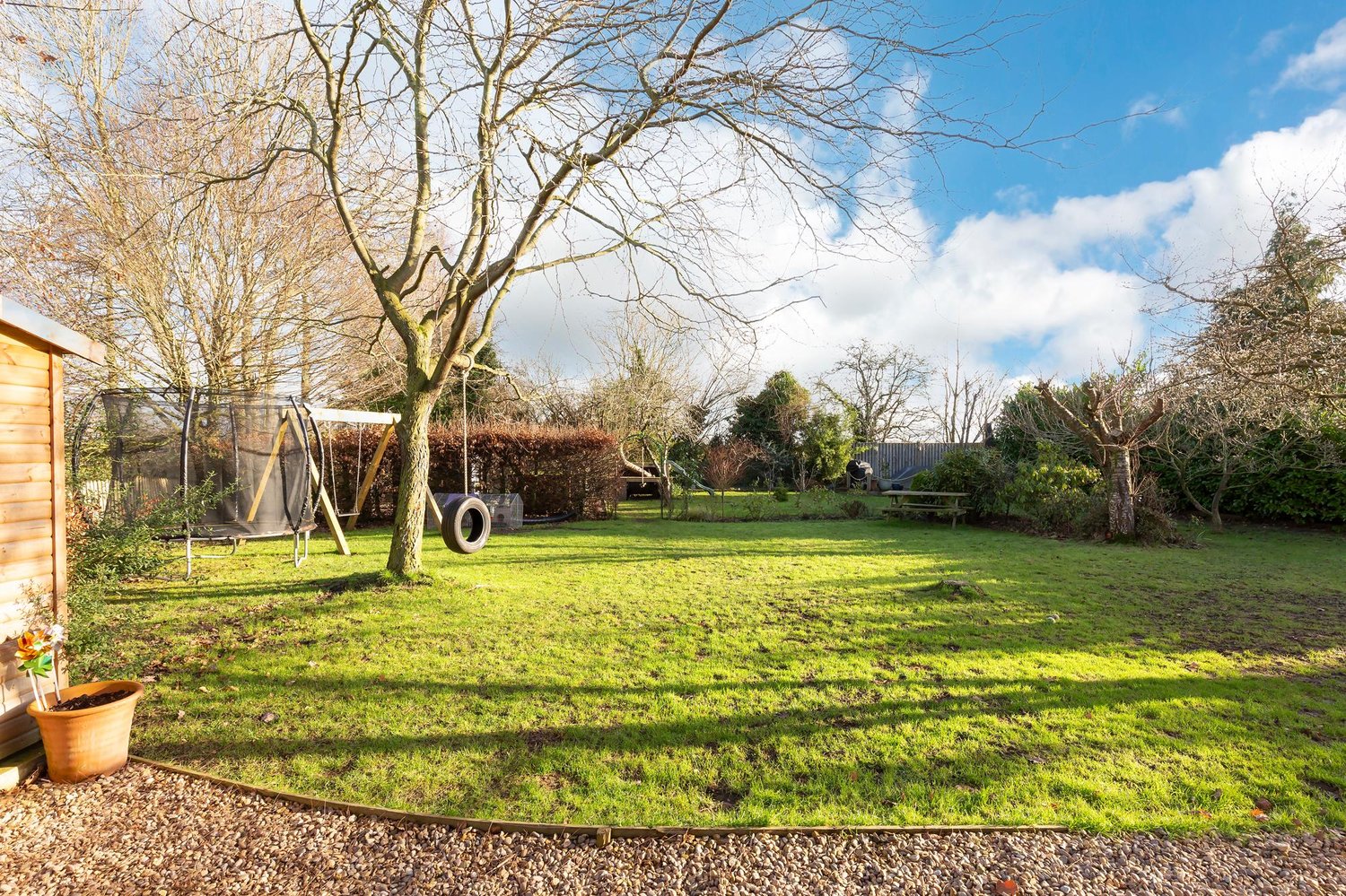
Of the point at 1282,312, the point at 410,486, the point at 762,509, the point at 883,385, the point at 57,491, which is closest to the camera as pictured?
the point at 57,491

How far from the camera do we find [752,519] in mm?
14211

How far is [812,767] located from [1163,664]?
332cm

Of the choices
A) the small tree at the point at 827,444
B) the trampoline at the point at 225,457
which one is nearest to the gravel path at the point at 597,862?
the trampoline at the point at 225,457

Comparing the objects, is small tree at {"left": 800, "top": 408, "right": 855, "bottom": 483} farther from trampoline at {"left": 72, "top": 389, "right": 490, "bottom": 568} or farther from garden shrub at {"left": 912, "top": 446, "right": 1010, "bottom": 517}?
trampoline at {"left": 72, "top": 389, "right": 490, "bottom": 568}

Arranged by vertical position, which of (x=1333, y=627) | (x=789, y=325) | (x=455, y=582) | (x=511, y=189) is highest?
(x=511, y=189)

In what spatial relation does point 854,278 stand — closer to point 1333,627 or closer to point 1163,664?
point 1163,664

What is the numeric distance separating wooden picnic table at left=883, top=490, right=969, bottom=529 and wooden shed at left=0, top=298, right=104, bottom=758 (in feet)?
40.3

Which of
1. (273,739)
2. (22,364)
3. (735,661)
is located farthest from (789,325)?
(22,364)

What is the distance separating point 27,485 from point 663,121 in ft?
14.9

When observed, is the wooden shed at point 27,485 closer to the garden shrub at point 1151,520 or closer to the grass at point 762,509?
the grass at point 762,509

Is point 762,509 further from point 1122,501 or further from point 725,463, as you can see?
point 1122,501

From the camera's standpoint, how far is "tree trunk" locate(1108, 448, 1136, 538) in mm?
10531

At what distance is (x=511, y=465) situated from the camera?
45.0 feet

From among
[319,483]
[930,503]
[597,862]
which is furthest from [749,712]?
[930,503]
